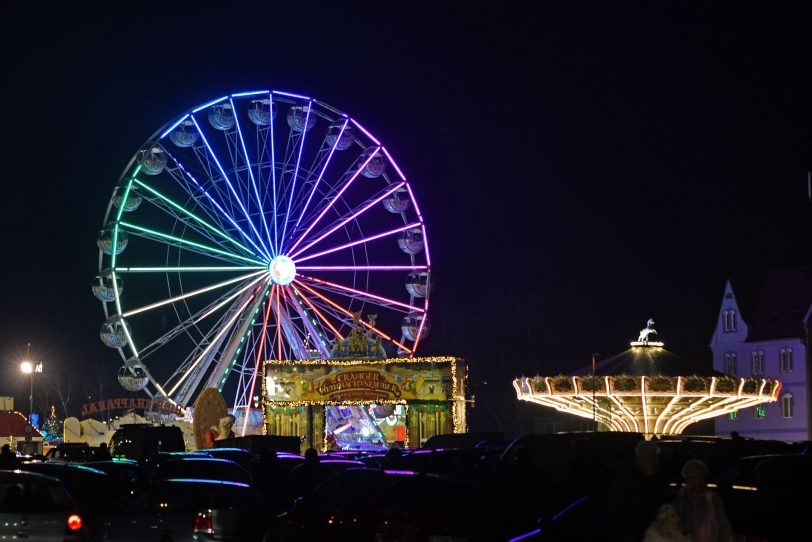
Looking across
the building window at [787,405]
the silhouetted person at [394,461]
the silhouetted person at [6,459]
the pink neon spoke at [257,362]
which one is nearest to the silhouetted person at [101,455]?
the silhouetted person at [6,459]

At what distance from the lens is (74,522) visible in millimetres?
15297

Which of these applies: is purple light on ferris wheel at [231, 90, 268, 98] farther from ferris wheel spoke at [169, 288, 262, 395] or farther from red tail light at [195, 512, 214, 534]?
red tail light at [195, 512, 214, 534]

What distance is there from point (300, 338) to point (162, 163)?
351 inches

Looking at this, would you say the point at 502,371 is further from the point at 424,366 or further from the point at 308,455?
the point at 308,455

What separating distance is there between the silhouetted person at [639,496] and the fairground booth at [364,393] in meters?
37.0

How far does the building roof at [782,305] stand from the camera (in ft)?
222

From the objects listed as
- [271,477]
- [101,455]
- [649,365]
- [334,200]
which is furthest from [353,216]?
[271,477]

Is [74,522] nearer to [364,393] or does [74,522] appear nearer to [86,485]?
[86,485]

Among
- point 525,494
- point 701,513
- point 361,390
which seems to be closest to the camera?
point 701,513

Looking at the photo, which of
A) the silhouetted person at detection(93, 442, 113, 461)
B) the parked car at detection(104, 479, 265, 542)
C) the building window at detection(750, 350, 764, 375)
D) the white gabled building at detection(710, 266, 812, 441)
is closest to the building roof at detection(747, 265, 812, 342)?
the white gabled building at detection(710, 266, 812, 441)

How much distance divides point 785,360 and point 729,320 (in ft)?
19.2

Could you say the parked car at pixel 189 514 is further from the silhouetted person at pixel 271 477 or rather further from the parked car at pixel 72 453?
the parked car at pixel 72 453

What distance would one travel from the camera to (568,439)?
69.7ft

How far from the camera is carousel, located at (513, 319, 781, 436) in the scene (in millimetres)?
40656
